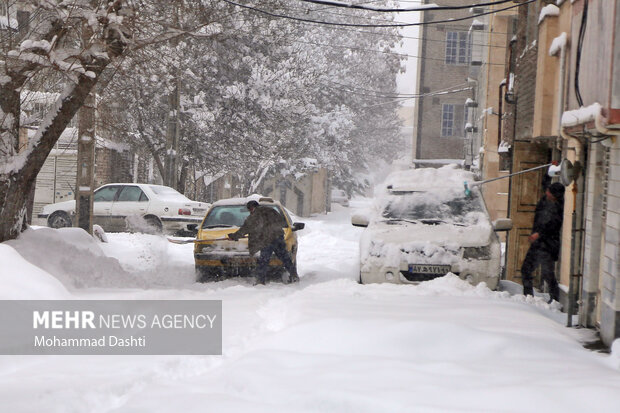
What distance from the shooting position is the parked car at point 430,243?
10.2m

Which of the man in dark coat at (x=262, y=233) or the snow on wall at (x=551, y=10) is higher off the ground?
the snow on wall at (x=551, y=10)

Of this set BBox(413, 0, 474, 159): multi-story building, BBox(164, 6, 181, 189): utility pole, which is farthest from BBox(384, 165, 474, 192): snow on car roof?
BBox(413, 0, 474, 159): multi-story building

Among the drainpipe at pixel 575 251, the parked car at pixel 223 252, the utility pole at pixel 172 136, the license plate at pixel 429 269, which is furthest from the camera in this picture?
the utility pole at pixel 172 136

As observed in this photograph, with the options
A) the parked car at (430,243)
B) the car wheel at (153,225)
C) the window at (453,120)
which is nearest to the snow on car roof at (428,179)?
the parked car at (430,243)

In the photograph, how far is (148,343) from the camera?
6.89 m

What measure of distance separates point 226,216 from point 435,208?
177 inches

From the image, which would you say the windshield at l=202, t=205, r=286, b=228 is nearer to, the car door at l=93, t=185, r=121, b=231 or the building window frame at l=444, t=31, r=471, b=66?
the car door at l=93, t=185, r=121, b=231

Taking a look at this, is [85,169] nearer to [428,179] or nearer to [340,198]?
[428,179]

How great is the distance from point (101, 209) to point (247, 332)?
1490 centimetres

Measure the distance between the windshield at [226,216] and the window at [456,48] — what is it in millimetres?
30673

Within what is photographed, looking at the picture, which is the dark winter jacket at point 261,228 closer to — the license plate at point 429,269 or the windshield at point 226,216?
the windshield at point 226,216

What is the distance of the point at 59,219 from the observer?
824 inches

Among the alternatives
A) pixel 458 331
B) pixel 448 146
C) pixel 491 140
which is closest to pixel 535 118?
pixel 458 331

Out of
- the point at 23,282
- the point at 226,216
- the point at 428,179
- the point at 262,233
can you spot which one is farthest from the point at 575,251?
the point at 226,216
